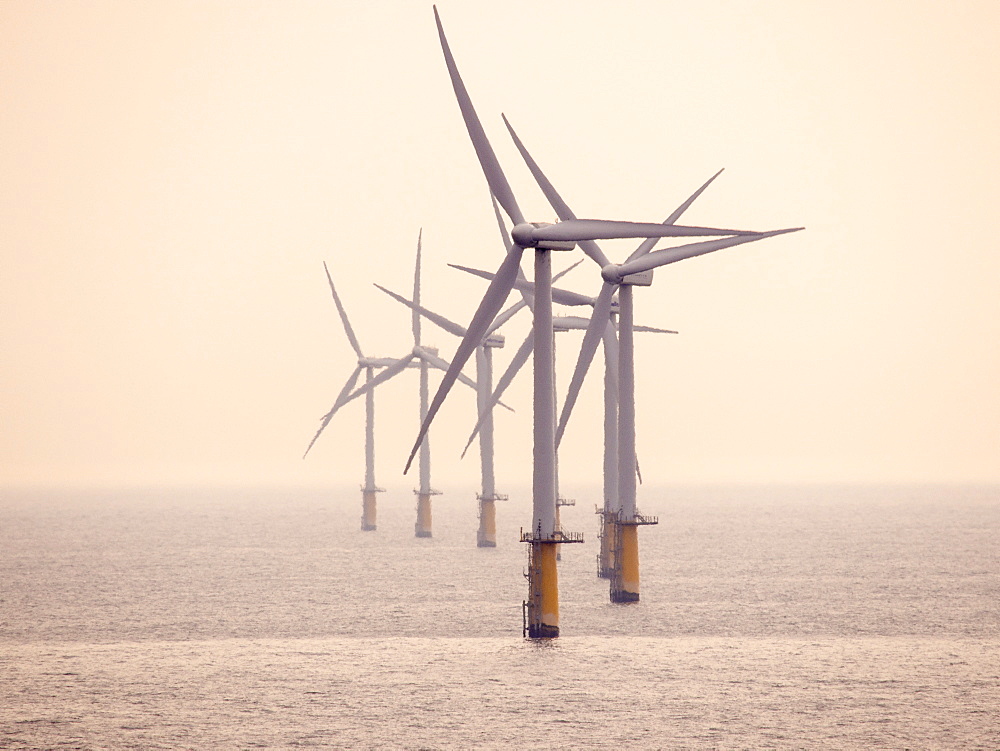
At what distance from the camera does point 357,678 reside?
76.0m

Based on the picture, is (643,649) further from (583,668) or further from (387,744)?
(387,744)

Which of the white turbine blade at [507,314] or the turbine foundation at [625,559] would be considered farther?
the white turbine blade at [507,314]

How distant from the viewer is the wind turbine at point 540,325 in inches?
3039

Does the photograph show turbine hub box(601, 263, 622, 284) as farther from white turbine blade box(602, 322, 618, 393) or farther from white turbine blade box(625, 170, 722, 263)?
white turbine blade box(602, 322, 618, 393)

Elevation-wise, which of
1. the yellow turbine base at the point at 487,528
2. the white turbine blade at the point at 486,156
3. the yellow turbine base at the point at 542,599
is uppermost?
the white turbine blade at the point at 486,156

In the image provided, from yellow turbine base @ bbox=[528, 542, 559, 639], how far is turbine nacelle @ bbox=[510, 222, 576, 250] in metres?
18.3

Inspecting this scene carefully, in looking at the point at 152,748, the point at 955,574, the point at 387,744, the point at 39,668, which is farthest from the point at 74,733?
the point at 955,574

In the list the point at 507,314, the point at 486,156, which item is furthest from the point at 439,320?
the point at 486,156

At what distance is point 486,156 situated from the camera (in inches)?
3179

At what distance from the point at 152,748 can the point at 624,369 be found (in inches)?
1904

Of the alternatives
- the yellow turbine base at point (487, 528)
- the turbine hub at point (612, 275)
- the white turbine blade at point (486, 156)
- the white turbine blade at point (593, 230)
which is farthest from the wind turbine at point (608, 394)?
the yellow turbine base at point (487, 528)

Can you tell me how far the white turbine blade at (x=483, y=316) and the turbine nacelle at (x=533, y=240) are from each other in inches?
23.0

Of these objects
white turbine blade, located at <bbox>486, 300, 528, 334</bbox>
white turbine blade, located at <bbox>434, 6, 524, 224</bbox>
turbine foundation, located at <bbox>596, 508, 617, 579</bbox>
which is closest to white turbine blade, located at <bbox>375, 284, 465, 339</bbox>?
white turbine blade, located at <bbox>486, 300, 528, 334</bbox>

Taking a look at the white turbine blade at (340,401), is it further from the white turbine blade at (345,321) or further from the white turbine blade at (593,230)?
the white turbine blade at (593,230)
